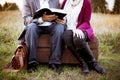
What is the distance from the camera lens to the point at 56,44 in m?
3.15

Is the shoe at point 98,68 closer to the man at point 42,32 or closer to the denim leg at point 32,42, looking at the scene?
the man at point 42,32

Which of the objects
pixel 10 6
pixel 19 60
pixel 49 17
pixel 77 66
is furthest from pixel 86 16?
pixel 10 6

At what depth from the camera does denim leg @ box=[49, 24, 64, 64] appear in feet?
10.3

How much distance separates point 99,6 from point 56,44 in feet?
2.64

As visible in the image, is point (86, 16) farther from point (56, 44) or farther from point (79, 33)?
point (56, 44)

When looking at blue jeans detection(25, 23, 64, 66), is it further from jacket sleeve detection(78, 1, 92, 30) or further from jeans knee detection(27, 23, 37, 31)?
jacket sleeve detection(78, 1, 92, 30)

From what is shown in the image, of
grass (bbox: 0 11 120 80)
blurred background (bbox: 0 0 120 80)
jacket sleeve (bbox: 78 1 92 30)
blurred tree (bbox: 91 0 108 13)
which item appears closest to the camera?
grass (bbox: 0 11 120 80)

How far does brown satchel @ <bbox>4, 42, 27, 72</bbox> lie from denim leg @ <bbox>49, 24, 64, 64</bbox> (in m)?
0.20

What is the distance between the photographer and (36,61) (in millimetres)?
3154

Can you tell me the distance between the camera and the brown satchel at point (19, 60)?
3.15 m

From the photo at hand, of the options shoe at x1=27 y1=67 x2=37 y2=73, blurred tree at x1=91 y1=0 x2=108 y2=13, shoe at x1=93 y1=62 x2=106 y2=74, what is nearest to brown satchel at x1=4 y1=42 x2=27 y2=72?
shoe at x1=27 y1=67 x2=37 y2=73

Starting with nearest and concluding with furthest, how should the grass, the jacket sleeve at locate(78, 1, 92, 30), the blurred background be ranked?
the grass
the jacket sleeve at locate(78, 1, 92, 30)
the blurred background

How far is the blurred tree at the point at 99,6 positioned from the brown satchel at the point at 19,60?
882mm

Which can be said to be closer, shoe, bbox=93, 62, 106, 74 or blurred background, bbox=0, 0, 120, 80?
shoe, bbox=93, 62, 106, 74
